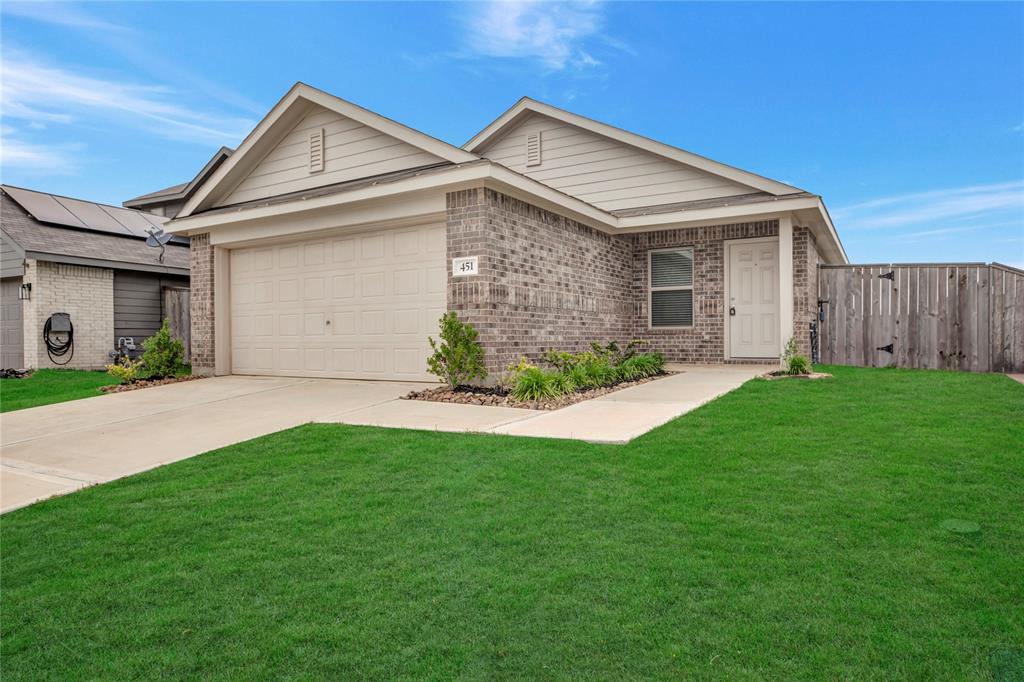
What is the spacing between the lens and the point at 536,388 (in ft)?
27.2

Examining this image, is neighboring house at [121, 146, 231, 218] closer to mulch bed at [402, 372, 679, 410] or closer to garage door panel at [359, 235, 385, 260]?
garage door panel at [359, 235, 385, 260]

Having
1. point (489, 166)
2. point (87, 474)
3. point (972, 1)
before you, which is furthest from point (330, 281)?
point (972, 1)

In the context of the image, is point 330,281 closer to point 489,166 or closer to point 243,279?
point 243,279

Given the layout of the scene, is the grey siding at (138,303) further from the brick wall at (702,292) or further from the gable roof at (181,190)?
the brick wall at (702,292)

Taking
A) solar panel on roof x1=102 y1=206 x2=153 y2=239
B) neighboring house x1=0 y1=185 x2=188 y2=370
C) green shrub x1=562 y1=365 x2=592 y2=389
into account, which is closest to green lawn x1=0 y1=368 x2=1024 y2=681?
green shrub x1=562 y1=365 x2=592 y2=389

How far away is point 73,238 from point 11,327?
256 cm

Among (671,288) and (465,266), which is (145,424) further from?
(671,288)

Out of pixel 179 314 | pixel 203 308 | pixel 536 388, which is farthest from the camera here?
pixel 179 314

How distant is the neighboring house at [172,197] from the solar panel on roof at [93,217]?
9.82 feet

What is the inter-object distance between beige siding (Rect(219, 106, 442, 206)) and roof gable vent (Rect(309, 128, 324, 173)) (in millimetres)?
79

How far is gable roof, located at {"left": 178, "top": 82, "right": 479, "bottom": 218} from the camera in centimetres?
1005

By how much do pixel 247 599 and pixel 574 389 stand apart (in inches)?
248

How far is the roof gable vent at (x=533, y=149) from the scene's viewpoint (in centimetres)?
1483

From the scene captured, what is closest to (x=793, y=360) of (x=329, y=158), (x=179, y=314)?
(x=329, y=158)
